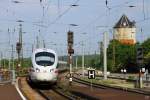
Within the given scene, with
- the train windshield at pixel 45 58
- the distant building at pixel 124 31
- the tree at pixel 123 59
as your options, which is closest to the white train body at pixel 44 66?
the train windshield at pixel 45 58

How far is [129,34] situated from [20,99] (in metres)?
145

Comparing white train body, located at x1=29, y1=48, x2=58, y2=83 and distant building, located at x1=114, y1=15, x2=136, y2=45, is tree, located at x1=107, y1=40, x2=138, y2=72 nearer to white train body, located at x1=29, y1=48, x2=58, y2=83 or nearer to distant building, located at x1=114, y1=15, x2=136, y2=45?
distant building, located at x1=114, y1=15, x2=136, y2=45

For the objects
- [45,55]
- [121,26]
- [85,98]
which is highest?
[121,26]

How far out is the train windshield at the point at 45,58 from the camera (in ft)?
134

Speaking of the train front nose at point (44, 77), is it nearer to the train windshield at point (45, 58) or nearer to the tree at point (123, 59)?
the train windshield at point (45, 58)

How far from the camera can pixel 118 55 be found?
5379 inches

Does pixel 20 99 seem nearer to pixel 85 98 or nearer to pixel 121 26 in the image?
pixel 85 98

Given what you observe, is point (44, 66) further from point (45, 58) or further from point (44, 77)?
point (45, 58)

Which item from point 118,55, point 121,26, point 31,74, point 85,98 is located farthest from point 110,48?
point 85,98

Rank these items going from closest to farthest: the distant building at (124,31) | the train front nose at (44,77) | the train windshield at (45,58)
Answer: the train front nose at (44,77), the train windshield at (45,58), the distant building at (124,31)

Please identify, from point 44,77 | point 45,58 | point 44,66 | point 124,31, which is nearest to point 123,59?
point 124,31

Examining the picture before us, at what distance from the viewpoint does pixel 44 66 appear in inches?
1602

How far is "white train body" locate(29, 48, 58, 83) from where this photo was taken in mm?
40500

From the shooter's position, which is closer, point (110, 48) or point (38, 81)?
point (38, 81)
